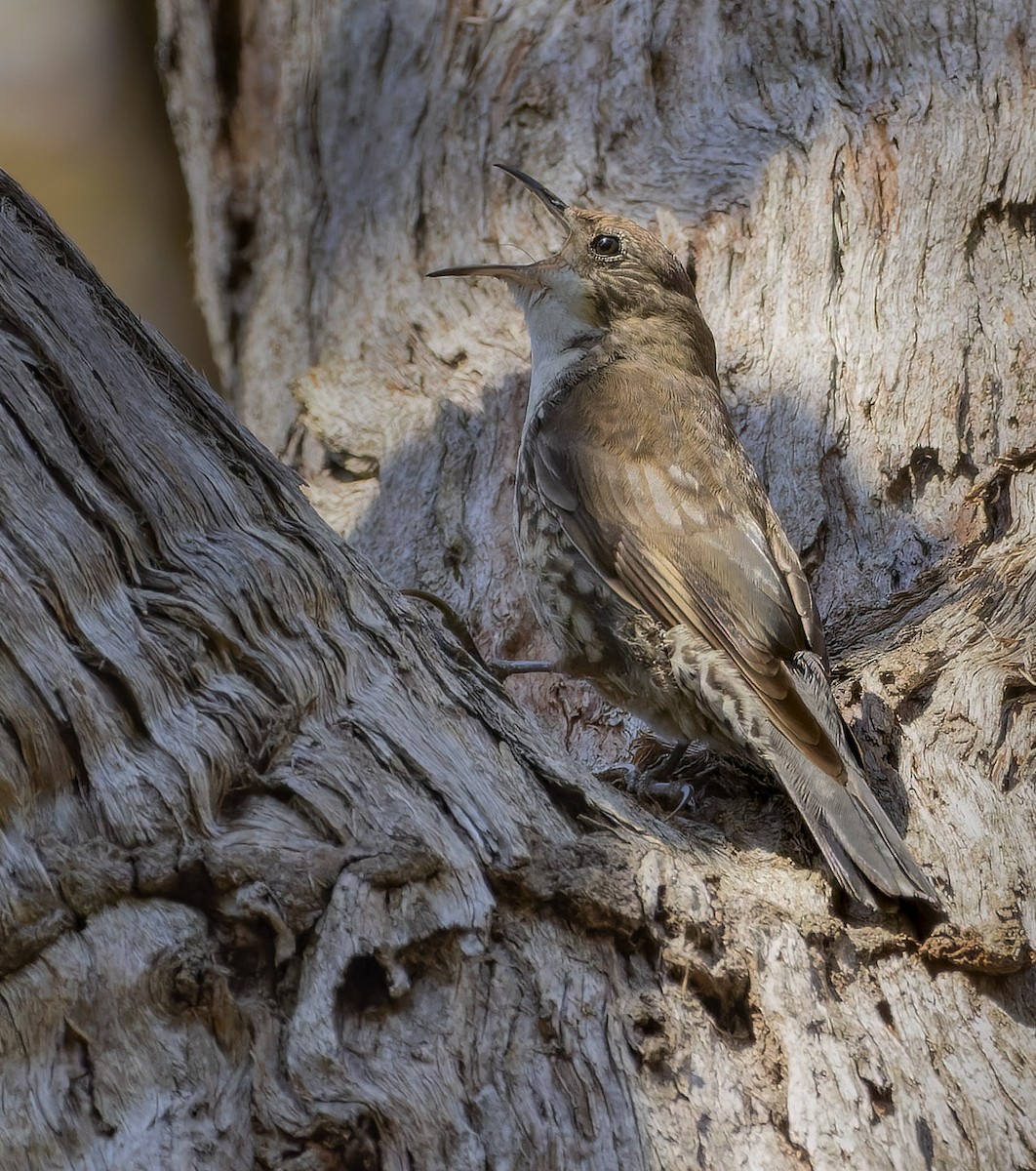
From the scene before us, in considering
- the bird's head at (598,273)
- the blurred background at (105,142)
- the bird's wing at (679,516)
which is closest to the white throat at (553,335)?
the bird's head at (598,273)

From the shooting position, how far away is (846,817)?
212cm

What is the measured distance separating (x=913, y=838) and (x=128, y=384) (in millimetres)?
1566

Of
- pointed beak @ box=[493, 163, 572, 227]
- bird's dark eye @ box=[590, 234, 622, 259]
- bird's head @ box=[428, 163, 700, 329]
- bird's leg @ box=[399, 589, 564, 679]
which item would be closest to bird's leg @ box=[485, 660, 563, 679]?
bird's leg @ box=[399, 589, 564, 679]

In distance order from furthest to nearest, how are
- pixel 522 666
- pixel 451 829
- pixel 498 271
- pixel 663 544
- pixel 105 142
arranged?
pixel 105 142 → pixel 498 271 → pixel 522 666 → pixel 663 544 → pixel 451 829

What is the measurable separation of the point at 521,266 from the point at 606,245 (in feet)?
0.78

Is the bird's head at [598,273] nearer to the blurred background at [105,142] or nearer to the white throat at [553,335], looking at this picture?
the white throat at [553,335]

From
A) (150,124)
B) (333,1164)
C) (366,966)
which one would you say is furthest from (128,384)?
(150,124)

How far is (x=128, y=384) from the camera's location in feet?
6.66

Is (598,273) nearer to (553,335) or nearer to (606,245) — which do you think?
(606,245)

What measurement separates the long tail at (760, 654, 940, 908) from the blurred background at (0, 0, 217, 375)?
11.3 feet

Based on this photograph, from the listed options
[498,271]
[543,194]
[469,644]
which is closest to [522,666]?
[469,644]

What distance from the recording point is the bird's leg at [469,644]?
2.74 m

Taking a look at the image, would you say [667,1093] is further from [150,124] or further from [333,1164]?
[150,124]

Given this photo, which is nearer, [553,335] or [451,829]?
[451,829]
